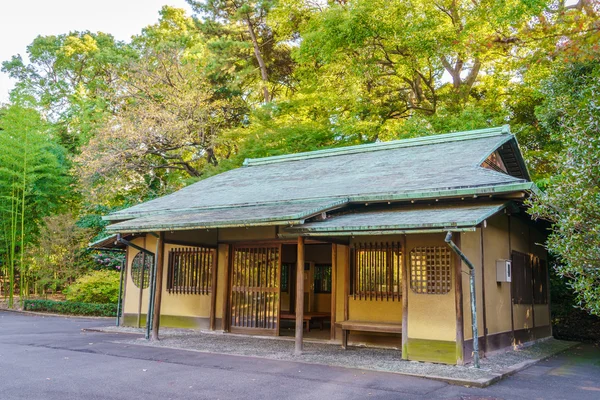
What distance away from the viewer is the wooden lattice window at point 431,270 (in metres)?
7.07

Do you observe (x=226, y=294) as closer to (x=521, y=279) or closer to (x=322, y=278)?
(x=322, y=278)

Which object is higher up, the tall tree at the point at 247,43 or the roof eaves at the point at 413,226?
the tall tree at the point at 247,43

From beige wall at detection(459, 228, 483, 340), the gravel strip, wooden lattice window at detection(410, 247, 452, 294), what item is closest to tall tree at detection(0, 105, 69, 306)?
the gravel strip

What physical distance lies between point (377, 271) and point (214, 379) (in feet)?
11.7

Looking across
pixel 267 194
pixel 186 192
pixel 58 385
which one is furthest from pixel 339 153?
pixel 58 385

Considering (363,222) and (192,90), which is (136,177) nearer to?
(192,90)

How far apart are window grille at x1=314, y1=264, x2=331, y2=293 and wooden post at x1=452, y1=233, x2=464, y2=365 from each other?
260 inches

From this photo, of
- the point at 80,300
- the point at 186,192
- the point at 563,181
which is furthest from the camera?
the point at 80,300

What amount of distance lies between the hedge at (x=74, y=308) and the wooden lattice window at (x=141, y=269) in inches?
141

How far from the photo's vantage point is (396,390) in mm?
5363

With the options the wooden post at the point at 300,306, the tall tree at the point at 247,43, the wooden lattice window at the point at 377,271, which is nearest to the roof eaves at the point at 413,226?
the wooden post at the point at 300,306

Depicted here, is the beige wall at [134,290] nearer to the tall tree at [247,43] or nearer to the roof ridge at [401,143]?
the roof ridge at [401,143]

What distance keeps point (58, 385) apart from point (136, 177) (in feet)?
45.1

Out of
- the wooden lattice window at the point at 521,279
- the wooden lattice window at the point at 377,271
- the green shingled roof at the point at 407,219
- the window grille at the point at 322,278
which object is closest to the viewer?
the green shingled roof at the point at 407,219
